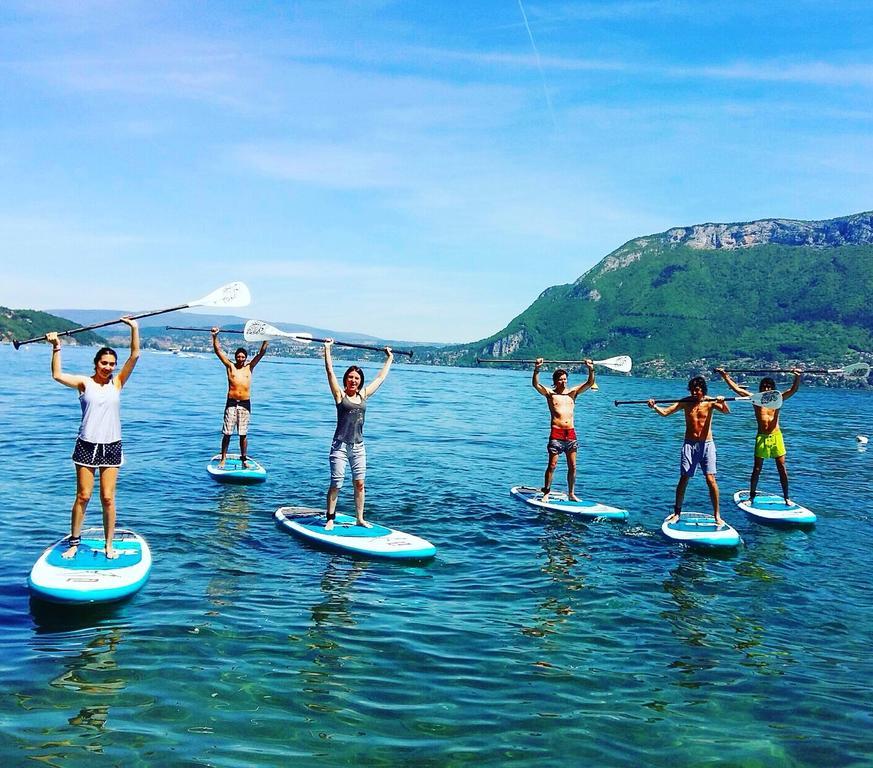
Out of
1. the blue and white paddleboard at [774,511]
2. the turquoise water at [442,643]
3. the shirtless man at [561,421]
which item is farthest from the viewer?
the shirtless man at [561,421]

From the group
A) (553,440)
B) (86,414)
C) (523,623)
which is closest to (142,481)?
(86,414)

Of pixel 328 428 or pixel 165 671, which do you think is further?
pixel 328 428

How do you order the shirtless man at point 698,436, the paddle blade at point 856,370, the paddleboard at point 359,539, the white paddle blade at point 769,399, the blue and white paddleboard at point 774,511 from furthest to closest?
1. the paddle blade at point 856,370
2. the blue and white paddleboard at point 774,511
3. the white paddle blade at point 769,399
4. the shirtless man at point 698,436
5. the paddleboard at point 359,539

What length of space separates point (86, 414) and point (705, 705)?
8.39 m

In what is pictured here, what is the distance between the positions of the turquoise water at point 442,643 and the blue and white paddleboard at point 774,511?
44cm

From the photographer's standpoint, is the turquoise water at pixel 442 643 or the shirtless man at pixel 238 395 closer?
the turquoise water at pixel 442 643

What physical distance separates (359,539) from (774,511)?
10.0m

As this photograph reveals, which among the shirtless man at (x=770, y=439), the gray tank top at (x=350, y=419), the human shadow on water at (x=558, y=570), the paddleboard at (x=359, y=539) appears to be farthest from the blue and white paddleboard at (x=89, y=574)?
the shirtless man at (x=770, y=439)

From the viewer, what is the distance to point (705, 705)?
277 inches

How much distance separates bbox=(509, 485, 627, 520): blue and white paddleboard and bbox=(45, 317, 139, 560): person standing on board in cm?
931

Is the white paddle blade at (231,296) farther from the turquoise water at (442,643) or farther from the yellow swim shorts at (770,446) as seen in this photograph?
the yellow swim shorts at (770,446)

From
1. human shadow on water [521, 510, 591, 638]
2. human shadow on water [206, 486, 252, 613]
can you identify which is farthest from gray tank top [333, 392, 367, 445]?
human shadow on water [521, 510, 591, 638]

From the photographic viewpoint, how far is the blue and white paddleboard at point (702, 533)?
42.5ft

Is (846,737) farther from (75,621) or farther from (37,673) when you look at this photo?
(75,621)
